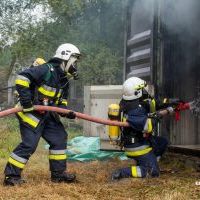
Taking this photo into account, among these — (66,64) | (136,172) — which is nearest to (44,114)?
(66,64)

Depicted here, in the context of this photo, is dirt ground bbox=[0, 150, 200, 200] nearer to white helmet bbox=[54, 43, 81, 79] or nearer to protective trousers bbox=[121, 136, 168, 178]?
protective trousers bbox=[121, 136, 168, 178]

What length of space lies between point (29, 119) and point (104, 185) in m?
1.09

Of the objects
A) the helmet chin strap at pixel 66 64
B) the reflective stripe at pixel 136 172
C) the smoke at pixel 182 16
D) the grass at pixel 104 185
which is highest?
the smoke at pixel 182 16

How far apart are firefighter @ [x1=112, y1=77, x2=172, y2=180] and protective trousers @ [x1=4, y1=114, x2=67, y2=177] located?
2.24ft

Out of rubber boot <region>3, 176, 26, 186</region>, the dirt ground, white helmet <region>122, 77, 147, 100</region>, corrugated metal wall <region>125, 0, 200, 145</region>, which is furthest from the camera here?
corrugated metal wall <region>125, 0, 200, 145</region>

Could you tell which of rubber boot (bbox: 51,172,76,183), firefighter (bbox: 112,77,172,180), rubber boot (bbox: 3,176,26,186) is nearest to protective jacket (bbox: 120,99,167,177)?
firefighter (bbox: 112,77,172,180)

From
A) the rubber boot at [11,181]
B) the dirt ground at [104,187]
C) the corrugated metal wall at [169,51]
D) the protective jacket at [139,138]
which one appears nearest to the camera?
the dirt ground at [104,187]

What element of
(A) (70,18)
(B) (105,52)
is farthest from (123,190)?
(A) (70,18)

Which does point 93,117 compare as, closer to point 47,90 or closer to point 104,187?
point 47,90

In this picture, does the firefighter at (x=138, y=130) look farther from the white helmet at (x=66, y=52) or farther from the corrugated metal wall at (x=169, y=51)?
the white helmet at (x=66, y=52)

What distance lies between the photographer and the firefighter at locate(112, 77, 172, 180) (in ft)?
17.8

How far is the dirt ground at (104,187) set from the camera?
14.3 ft

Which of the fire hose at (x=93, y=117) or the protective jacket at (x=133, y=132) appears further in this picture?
the protective jacket at (x=133, y=132)

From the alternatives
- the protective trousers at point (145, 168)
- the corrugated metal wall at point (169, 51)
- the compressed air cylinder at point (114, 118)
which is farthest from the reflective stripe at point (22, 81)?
the corrugated metal wall at point (169, 51)
